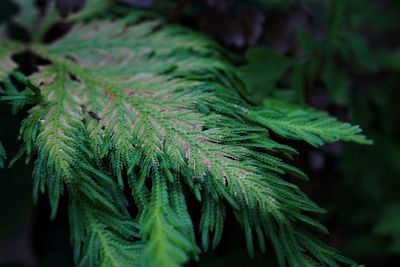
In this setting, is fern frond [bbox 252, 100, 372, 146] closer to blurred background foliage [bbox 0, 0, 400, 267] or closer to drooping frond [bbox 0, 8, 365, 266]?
drooping frond [bbox 0, 8, 365, 266]

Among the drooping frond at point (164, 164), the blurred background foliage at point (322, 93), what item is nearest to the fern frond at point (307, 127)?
the drooping frond at point (164, 164)

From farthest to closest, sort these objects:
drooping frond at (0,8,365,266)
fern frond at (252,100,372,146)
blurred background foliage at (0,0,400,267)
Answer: blurred background foliage at (0,0,400,267) → fern frond at (252,100,372,146) → drooping frond at (0,8,365,266)

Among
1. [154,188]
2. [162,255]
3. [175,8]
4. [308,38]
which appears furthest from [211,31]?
[162,255]

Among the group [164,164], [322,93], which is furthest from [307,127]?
[322,93]

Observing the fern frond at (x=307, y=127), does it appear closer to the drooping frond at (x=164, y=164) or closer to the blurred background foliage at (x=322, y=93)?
the drooping frond at (x=164, y=164)

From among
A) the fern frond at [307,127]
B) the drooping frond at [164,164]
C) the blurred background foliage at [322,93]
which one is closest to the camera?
the drooping frond at [164,164]

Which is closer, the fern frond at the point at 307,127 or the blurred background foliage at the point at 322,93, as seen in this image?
the fern frond at the point at 307,127

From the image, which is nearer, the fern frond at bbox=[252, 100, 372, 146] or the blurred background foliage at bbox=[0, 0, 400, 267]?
the fern frond at bbox=[252, 100, 372, 146]

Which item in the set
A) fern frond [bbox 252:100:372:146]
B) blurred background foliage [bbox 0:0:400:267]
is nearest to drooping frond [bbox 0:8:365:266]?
fern frond [bbox 252:100:372:146]

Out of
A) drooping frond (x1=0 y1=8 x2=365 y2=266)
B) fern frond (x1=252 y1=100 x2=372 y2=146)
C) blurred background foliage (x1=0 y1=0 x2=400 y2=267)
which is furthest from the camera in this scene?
blurred background foliage (x1=0 y1=0 x2=400 y2=267)
